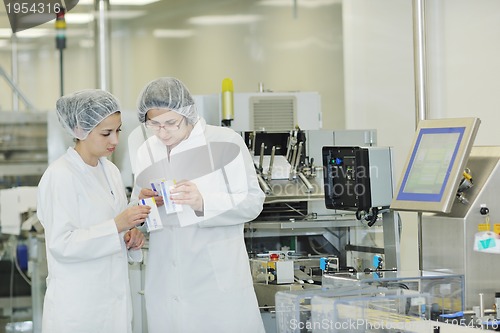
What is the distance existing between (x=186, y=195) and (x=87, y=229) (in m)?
0.35

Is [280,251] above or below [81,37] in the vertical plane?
below

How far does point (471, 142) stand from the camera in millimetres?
2629

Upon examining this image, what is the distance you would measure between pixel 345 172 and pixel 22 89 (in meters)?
2.98

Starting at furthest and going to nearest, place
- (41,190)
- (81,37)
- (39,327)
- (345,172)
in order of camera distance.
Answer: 1. (81,37)
2. (39,327)
3. (345,172)
4. (41,190)

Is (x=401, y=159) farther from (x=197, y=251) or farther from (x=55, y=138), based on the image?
(x=197, y=251)

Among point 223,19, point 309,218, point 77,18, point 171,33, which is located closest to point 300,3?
point 223,19

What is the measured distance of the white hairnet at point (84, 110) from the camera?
2969 millimetres

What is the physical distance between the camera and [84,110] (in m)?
2.98

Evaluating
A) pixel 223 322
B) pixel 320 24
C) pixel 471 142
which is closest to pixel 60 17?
pixel 320 24

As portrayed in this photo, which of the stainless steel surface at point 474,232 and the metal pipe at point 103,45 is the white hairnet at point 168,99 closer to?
the stainless steel surface at point 474,232

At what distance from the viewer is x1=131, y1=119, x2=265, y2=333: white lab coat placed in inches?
118

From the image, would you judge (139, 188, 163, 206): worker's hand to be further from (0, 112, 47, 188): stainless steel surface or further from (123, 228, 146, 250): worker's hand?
(0, 112, 47, 188): stainless steel surface

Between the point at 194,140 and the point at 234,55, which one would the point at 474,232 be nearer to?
the point at 194,140

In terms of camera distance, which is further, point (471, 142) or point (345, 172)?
point (345, 172)
